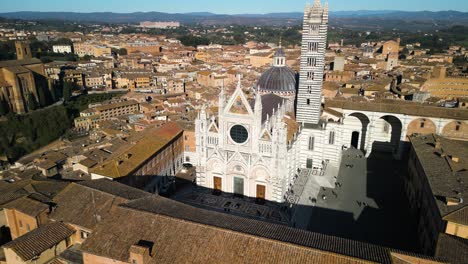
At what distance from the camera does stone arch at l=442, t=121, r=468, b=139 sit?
4375 centimetres

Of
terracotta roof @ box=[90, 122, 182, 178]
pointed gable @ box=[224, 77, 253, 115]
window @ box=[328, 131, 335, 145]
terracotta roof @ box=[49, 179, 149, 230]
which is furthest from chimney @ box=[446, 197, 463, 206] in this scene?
terracotta roof @ box=[90, 122, 182, 178]

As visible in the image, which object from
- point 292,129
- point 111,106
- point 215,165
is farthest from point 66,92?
point 292,129

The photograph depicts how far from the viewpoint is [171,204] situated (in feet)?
73.9

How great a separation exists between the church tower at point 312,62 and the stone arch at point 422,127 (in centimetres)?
1311

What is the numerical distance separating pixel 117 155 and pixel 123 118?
34.1 metres

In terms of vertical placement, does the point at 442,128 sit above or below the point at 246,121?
below

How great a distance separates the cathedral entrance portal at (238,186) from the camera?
119ft

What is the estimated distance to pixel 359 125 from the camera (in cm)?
5156

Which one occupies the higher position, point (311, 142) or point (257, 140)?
point (257, 140)

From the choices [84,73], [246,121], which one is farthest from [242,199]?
[84,73]

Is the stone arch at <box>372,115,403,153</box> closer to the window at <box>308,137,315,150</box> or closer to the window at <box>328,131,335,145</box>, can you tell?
the window at <box>328,131,335,145</box>

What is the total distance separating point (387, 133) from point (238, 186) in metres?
26.2

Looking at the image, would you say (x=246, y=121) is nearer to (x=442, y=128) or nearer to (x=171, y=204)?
(x=171, y=204)

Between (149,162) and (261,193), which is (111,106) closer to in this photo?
(149,162)
